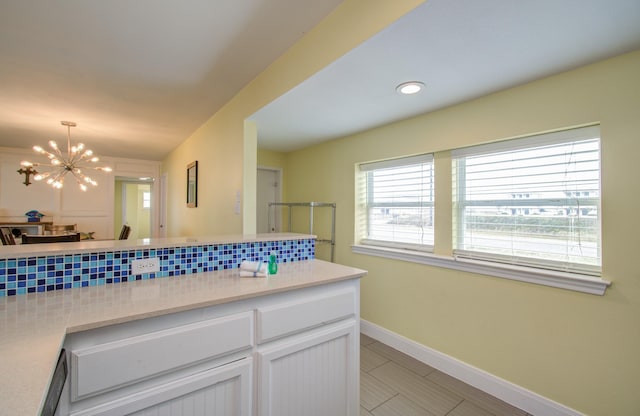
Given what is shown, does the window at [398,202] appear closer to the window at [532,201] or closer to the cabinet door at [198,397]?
the window at [532,201]

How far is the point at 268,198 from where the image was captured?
14.3 ft

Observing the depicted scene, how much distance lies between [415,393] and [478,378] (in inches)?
19.4

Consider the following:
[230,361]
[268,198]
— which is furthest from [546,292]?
[268,198]

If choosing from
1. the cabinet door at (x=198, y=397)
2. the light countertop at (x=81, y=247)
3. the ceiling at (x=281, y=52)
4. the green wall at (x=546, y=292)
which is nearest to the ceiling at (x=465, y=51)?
the ceiling at (x=281, y=52)

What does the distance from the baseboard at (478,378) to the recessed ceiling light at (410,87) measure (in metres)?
2.07

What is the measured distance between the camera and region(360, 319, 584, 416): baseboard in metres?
1.79

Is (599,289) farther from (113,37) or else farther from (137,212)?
(137,212)

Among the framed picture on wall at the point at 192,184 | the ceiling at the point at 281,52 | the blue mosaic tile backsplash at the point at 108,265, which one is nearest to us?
the blue mosaic tile backsplash at the point at 108,265

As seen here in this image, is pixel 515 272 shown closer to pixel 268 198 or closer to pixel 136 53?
pixel 136 53

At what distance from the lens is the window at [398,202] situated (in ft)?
8.59

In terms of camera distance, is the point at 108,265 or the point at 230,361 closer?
the point at 230,361

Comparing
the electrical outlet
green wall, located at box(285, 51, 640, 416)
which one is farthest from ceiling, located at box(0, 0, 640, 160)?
the electrical outlet

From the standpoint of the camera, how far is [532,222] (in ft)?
6.49

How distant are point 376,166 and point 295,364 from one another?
A: 220cm
